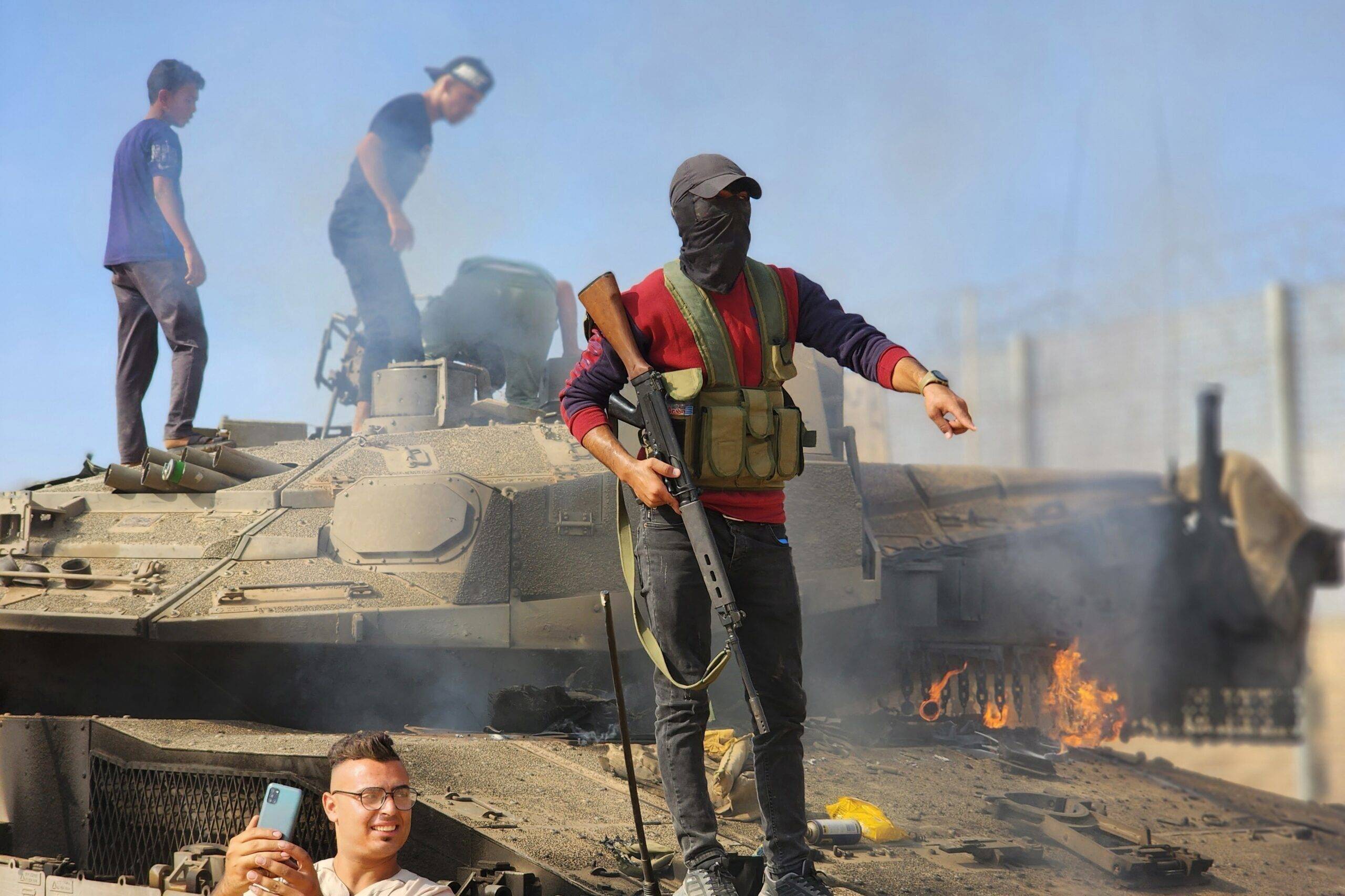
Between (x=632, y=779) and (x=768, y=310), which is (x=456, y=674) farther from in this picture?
(x=768, y=310)

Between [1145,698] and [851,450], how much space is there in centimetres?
561

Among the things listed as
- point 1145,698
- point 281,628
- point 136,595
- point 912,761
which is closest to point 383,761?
point 281,628

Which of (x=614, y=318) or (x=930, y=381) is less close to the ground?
(x=614, y=318)

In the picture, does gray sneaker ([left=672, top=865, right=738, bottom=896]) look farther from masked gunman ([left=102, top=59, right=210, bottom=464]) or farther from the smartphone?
masked gunman ([left=102, top=59, right=210, bottom=464])

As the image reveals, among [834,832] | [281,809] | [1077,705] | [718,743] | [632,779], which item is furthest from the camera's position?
[1077,705]

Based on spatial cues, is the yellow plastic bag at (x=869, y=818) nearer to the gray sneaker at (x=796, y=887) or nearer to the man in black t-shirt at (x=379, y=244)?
the gray sneaker at (x=796, y=887)

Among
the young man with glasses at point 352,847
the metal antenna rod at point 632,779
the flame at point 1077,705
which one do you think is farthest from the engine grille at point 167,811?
the flame at point 1077,705

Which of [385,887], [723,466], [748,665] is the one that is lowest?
[385,887]

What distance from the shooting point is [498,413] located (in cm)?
703

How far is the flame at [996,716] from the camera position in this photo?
8.38 m

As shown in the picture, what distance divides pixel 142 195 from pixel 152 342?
0.78 metres

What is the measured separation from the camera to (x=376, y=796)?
3150mm

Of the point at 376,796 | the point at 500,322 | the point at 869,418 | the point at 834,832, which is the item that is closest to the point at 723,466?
the point at 376,796

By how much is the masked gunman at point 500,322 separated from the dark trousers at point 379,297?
137 mm
